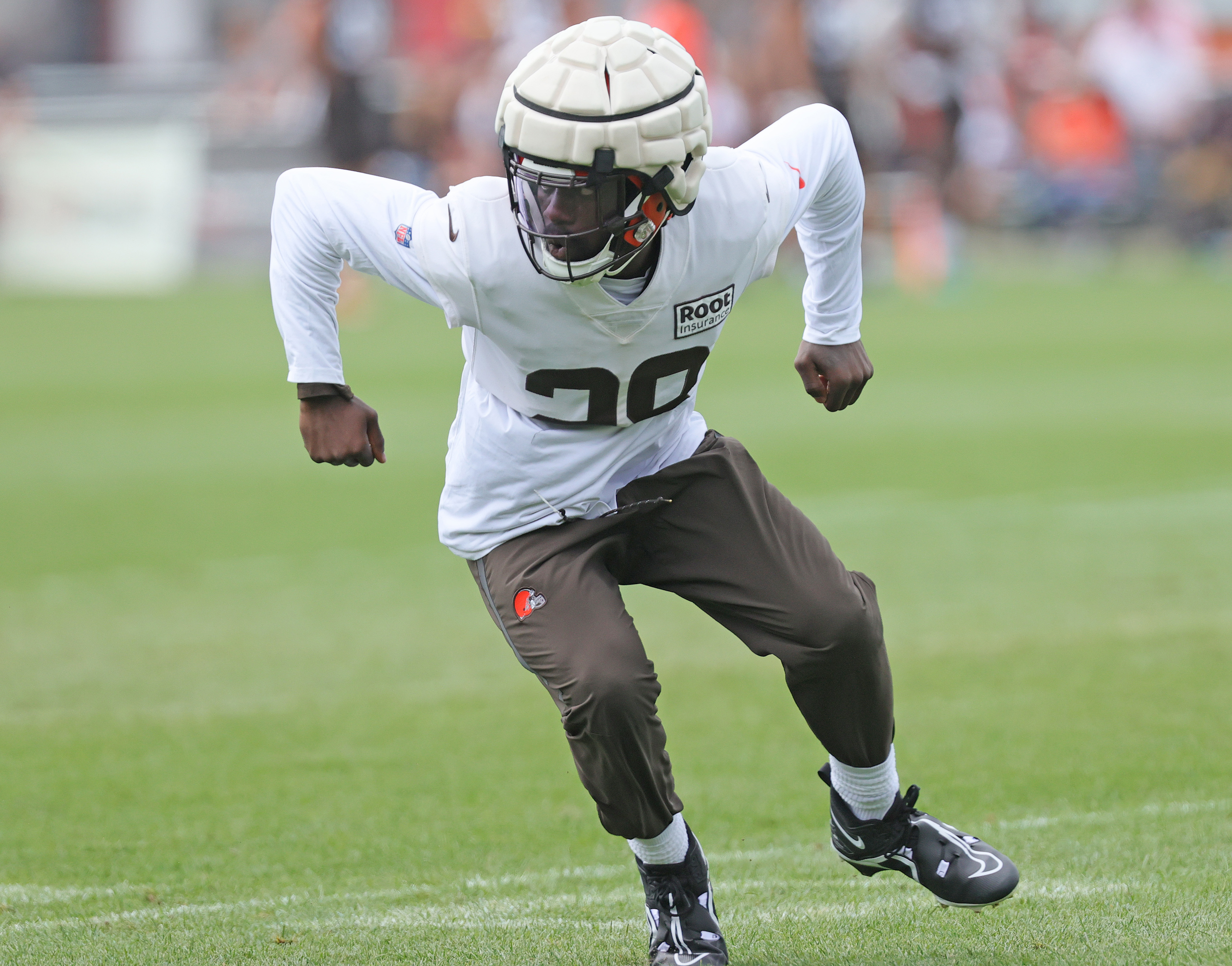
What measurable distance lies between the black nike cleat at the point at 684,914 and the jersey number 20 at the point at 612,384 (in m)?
1.01

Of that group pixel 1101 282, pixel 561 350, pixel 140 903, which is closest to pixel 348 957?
pixel 140 903

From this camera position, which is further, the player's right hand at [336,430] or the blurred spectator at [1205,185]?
the blurred spectator at [1205,185]

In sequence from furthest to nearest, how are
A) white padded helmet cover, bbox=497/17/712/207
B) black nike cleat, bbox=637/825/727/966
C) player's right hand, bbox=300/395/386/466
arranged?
player's right hand, bbox=300/395/386/466 < black nike cleat, bbox=637/825/727/966 < white padded helmet cover, bbox=497/17/712/207

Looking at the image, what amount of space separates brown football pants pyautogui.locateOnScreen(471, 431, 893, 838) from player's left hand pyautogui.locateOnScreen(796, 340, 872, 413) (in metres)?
0.35

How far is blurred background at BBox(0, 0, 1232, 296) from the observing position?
70.9 ft

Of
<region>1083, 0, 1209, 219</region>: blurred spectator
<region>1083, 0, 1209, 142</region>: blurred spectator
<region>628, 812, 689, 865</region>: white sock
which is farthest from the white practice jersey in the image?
<region>1083, 0, 1209, 142</region>: blurred spectator

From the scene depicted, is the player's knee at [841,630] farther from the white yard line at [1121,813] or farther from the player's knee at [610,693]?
the white yard line at [1121,813]

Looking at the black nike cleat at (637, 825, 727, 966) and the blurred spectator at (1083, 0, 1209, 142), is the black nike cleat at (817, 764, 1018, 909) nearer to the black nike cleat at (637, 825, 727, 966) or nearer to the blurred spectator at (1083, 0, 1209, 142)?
the black nike cleat at (637, 825, 727, 966)

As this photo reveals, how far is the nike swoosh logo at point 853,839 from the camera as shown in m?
4.37

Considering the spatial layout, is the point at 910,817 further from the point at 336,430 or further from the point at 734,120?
the point at 734,120

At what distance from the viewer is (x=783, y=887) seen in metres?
4.55

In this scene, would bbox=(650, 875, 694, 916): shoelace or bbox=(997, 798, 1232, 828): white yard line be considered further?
bbox=(997, 798, 1232, 828): white yard line

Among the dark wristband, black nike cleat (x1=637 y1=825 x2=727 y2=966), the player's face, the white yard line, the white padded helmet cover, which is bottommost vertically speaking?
the white yard line

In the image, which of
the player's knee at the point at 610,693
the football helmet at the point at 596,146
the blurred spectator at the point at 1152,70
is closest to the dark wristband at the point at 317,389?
the football helmet at the point at 596,146
